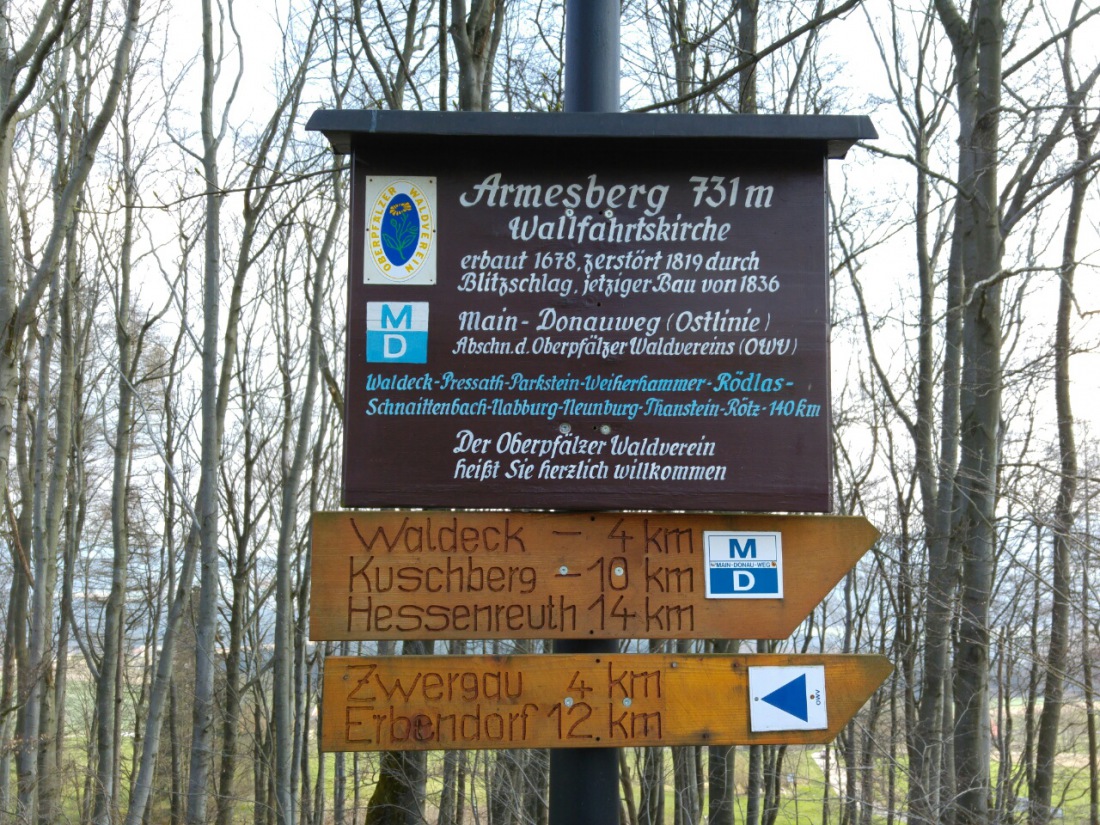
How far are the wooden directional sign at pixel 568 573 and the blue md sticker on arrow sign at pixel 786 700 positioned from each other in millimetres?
110

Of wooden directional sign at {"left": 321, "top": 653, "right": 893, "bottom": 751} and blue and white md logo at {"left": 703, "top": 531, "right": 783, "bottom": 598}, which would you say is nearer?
wooden directional sign at {"left": 321, "top": 653, "right": 893, "bottom": 751}

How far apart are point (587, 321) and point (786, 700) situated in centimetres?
113

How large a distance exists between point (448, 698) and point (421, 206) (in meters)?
1.30

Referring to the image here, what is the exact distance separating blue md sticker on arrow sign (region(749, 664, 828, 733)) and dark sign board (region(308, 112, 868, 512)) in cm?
44

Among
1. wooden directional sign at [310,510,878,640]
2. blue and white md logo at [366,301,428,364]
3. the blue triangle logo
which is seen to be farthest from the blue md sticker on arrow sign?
blue and white md logo at [366,301,428,364]

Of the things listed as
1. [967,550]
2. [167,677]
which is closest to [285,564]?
[167,677]

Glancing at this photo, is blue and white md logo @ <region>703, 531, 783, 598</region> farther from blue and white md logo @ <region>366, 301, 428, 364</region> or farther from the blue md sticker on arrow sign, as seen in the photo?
blue and white md logo @ <region>366, 301, 428, 364</region>

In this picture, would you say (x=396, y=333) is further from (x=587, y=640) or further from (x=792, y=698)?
(x=792, y=698)

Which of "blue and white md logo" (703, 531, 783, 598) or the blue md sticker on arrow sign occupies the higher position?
"blue and white md logo" (703, 531, 783, 598)

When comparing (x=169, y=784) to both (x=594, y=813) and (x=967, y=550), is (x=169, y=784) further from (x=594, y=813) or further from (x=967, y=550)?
(x=594, y=813)

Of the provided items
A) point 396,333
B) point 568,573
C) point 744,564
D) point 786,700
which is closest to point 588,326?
point 396,333

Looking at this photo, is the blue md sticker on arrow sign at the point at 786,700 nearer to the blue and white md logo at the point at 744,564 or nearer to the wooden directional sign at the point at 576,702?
the wooden directional sign at the point at 576,702

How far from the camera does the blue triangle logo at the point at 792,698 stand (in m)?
2.61

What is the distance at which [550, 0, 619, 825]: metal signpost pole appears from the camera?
8.63 ft
